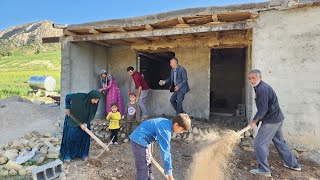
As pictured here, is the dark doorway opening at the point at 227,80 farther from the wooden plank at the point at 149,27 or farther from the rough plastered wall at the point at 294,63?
the rough plastered wall at the point at 294,63

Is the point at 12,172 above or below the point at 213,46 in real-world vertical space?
below

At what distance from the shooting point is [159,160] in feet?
17.1

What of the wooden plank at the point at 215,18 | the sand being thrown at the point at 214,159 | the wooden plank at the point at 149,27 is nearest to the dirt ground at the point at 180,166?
the sand being thrown at the point at 214,159

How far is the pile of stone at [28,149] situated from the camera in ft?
16.5

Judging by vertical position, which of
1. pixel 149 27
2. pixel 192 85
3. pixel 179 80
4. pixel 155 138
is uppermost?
pixel 149 27

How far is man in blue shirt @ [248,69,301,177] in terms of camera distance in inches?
166

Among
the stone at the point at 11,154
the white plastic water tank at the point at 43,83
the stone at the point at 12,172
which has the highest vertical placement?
the white plastic water tank at the point at 43,83

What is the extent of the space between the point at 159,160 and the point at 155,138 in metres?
2.07

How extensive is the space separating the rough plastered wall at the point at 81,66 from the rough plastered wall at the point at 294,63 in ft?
16.1

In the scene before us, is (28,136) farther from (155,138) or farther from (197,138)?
(155,138)

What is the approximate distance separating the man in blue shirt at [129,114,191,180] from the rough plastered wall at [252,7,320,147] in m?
3.30

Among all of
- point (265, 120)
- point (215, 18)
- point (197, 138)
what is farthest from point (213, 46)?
point (265, 120)

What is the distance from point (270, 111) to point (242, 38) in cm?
335

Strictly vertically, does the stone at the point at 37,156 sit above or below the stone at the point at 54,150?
below
